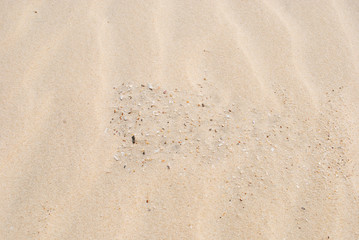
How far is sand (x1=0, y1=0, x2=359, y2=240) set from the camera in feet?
4.50

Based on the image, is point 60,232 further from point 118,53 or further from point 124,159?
point 118,53

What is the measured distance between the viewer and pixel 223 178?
4.70ft

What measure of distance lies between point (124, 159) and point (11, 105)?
0.61m

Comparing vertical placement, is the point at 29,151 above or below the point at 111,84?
below

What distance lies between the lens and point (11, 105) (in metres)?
1.62

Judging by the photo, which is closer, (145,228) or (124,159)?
(145,228)

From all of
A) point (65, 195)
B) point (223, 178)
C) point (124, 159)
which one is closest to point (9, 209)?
point (65, 195)

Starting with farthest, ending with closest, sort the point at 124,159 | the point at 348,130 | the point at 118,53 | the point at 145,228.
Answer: the point at 118,53
the point at 348,130
the point at 124,159
the point at 145,228

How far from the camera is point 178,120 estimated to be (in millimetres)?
1551

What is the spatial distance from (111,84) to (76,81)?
170 mm

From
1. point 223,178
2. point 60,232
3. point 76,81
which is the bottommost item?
point 60,232

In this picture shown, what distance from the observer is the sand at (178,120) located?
1373mm

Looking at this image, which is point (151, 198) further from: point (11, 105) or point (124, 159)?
point (11, 105)

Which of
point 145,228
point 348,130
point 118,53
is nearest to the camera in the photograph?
point 145,228
